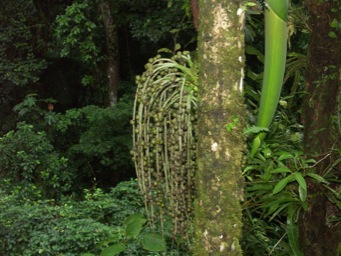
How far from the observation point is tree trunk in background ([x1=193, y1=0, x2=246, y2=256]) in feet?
5.86

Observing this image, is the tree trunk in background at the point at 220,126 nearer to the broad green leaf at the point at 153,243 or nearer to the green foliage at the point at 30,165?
the broad green leaf at the point at 153,243

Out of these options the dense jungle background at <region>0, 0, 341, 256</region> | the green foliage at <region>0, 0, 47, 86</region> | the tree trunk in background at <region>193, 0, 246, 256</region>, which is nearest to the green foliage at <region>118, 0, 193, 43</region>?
the dense jungle background at <region>0, 0, 341, 256</region>

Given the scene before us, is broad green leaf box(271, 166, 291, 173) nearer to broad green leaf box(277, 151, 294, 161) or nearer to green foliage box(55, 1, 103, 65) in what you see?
broad green leaf box(277, 151, 294, 161)

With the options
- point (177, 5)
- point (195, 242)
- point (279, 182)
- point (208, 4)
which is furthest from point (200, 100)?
point (177, 5)

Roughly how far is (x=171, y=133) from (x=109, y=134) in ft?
17.0

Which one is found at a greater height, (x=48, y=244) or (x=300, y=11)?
(x=300, y=11)

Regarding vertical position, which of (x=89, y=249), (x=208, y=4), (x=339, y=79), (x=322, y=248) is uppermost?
(x=208, y=4)

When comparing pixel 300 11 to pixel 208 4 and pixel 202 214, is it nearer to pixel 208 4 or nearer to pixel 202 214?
pixel 208 4

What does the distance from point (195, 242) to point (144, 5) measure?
5370 millimetres

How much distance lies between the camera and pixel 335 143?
2.77m

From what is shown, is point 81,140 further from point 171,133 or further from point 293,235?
point 171,133

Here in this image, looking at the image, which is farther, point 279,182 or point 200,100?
point 279,182

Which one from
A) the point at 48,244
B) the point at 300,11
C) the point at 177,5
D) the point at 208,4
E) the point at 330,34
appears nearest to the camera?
the point at 208,4

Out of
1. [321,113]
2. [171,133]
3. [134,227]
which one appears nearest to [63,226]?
[134,227]
